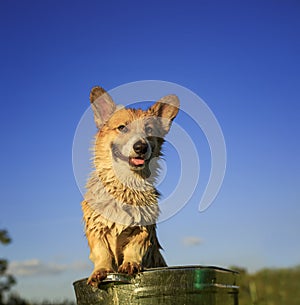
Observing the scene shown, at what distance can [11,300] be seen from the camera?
8117 mm

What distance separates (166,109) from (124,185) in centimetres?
98

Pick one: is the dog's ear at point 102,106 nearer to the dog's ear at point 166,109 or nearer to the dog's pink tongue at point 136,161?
the dog's ear at point 166,109

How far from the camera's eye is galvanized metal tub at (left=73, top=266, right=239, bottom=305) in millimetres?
3279

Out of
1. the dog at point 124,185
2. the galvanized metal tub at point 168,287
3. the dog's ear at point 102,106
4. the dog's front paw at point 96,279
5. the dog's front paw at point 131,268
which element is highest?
the dog's ear at point 102,106

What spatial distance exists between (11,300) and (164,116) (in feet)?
14.8

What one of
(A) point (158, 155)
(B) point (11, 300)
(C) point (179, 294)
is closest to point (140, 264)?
(C) point (179, 294)

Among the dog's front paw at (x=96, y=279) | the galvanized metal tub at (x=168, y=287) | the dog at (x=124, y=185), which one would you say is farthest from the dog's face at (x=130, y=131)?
the galvanized metal tub at (x=168, y=287)

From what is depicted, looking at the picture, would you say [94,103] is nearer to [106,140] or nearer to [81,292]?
[106,140]

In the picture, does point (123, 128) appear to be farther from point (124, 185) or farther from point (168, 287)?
point (168, 287)

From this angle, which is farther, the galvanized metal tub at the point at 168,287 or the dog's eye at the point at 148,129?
the dog's eye at the point at 148,129

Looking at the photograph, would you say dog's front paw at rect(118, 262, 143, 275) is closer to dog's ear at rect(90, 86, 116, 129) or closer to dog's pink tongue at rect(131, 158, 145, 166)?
dog's pink tongue at rect(131, 158, 145, 166)

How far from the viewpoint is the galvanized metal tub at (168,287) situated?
10.8 ft

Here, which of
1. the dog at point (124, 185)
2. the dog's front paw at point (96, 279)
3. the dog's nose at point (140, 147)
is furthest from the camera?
the dog's nose at point (140, 147)

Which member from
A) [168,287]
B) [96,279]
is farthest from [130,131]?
[168,287]
